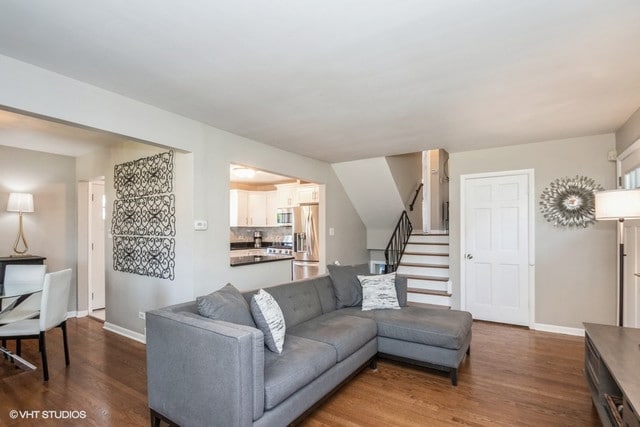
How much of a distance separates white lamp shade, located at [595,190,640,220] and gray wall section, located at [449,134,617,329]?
71.8 inches

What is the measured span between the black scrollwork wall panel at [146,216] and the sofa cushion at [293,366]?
202cm

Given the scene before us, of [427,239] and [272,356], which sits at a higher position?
[427,239]

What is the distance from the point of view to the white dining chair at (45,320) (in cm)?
284

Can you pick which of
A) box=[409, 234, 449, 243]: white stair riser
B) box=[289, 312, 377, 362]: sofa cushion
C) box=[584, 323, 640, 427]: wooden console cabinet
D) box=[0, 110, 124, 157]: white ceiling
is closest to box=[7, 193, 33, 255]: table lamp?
box=[0, 110, 124, 157]: white ceiling

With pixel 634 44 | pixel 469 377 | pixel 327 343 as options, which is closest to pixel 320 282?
pixel 327 343

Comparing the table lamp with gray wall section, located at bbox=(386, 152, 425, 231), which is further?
gray wall section, located at bbox=(386, 152, 425, 231)

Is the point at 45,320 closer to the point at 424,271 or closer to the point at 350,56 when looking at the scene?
the point at 350,56

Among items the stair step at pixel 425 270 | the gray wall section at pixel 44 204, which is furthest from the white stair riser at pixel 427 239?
the gray wall section at pixel 44 204

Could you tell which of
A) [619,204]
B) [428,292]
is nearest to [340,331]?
[619,204]

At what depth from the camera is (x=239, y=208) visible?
24.4 feet

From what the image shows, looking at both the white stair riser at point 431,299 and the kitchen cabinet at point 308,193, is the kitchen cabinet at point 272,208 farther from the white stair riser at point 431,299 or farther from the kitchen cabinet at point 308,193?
the white stair riser at point 431,299

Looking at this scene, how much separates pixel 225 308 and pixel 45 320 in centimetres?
195

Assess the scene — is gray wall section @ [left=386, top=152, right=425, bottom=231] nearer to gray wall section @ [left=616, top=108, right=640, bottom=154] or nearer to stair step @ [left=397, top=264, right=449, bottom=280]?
stair step @ [left=397, top=264, right=449, bottom=280]

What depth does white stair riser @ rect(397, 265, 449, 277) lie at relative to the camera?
539 cm
